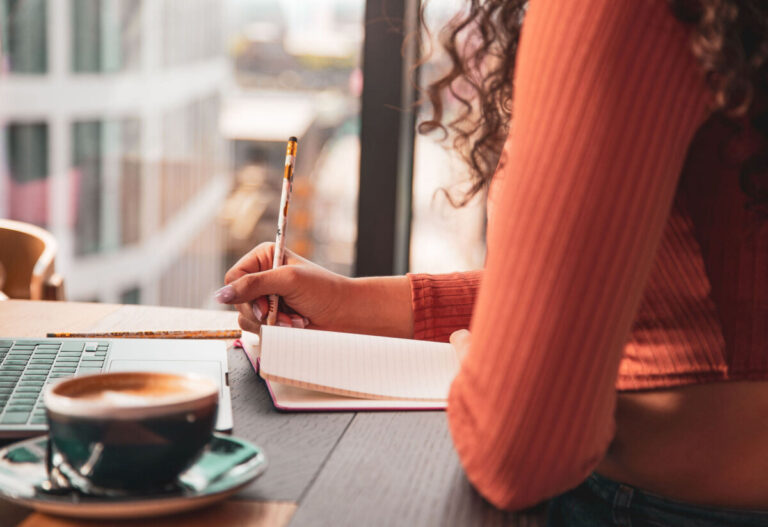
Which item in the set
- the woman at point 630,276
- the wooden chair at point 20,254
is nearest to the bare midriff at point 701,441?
the woman at point 630,276

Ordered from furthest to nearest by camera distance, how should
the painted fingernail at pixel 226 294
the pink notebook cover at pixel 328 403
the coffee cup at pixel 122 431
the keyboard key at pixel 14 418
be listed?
1. the painted fingernail at pixel 226 294
2. the pink notebook cover at pixel 328 403
3. the keyboard key at pixel 14 418
4. the coffee cup at pixel 122 431

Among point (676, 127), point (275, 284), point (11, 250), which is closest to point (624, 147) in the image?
point (676, 127)

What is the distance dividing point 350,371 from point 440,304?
0.21 metres

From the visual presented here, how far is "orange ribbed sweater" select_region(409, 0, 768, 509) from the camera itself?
514 millimetres

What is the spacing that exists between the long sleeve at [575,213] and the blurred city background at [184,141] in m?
1.51

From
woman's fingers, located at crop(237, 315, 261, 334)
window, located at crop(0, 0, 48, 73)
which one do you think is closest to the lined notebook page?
woman's fingers, located at crop(237, 315, 261, 334)

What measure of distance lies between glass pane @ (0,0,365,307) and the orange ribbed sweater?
1519 mm

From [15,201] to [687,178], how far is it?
2123mm

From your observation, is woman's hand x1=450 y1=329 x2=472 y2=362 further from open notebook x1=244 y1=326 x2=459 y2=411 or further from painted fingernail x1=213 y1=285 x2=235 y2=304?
painted fingernail x1=213 y1=285 x2=235 y2=304

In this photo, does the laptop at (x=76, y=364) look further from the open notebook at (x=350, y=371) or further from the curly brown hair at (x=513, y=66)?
the curly brown hair at (x=513, y=66)

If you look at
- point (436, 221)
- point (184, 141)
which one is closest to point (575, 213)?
point (436, 221)

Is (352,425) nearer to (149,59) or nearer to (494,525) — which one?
(494,525)

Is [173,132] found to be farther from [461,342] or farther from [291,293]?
[461,342]

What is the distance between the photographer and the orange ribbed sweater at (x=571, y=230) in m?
0.51
